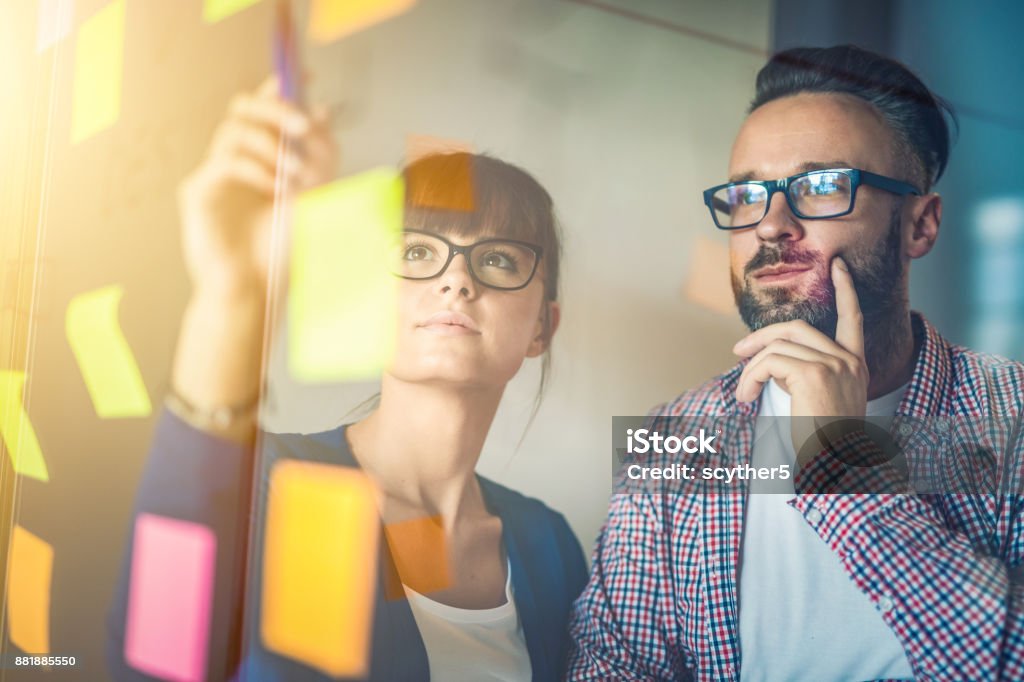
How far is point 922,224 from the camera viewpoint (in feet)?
4.32

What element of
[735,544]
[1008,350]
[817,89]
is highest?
[817,89]

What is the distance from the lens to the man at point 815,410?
1222mm

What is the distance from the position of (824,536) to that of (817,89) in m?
0.79

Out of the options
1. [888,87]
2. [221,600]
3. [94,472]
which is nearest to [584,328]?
[888,87]

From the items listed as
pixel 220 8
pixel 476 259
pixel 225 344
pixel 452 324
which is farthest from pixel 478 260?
pixel 220 8

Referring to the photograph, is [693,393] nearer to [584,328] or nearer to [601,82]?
[584,328]

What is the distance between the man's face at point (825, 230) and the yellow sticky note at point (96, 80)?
1275 mm

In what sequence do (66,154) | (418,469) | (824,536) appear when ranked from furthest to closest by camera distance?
(66,154)
(418,469)
(824,536)

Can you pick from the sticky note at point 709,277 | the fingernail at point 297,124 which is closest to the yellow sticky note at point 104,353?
the fingernail at point 297,124

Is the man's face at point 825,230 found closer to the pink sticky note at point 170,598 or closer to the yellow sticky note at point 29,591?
the pink sticky note at point 170,598

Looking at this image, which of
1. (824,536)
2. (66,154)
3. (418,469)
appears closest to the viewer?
(824,536)

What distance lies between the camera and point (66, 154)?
1.48 meters

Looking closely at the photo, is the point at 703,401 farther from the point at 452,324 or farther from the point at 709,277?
the point at 452,324

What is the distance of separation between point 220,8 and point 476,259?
78 cm
